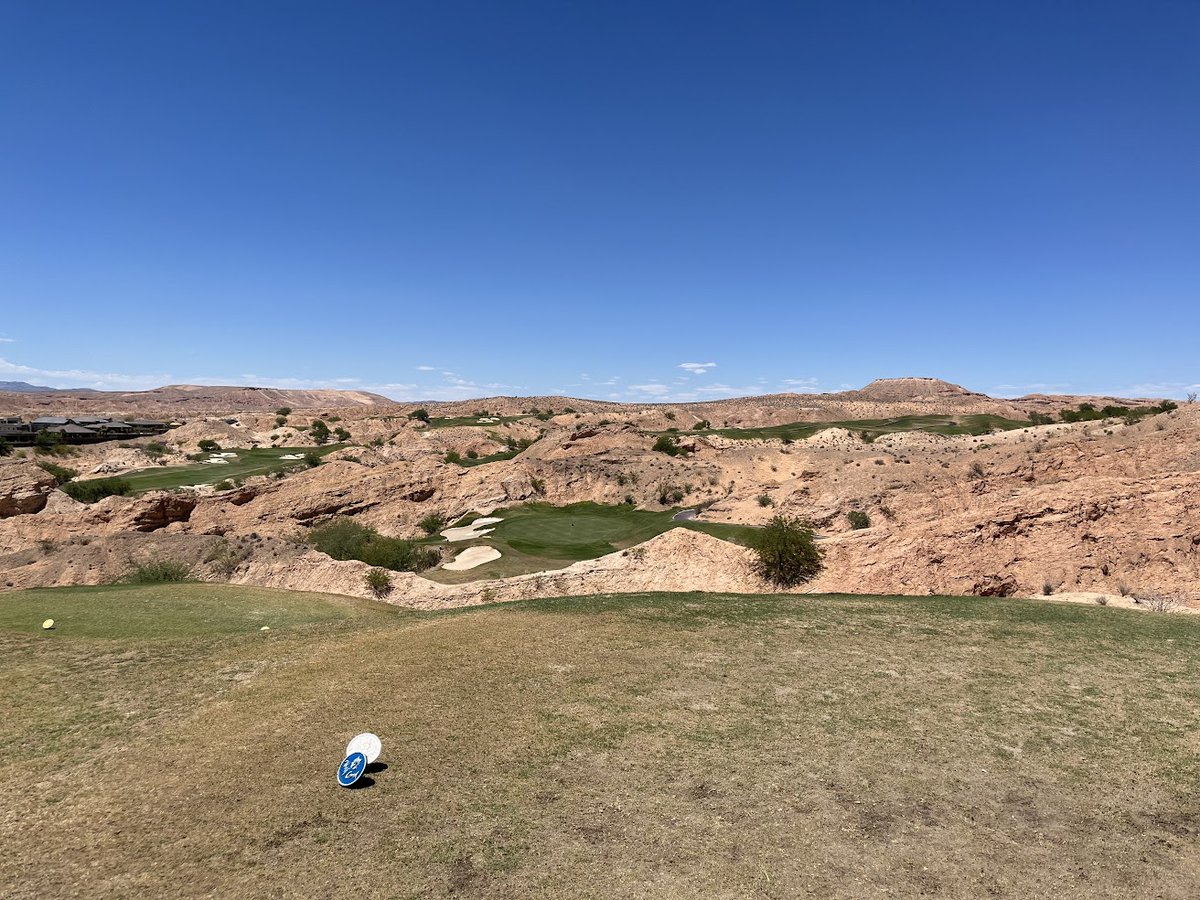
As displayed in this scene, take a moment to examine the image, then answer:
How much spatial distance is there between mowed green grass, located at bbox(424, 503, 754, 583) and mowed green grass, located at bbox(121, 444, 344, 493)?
2007cm

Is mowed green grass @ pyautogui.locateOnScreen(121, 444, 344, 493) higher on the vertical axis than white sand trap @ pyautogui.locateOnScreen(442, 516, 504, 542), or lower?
higher

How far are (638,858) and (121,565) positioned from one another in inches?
1135

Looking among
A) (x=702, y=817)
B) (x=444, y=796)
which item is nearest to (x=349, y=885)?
(x=444, y=796)

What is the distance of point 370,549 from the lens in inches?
1189

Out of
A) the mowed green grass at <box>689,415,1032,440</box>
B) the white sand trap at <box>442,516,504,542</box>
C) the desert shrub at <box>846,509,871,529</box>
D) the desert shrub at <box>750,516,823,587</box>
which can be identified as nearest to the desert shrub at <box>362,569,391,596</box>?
the white sand trap at <box>442,516,504,542</box>

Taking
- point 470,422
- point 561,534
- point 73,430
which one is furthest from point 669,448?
point 73,430

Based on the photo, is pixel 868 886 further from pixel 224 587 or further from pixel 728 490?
pixel 728 490

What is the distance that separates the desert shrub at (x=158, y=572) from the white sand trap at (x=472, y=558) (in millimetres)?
10758

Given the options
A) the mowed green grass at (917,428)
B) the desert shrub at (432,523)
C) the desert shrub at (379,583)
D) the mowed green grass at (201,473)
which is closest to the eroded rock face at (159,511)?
the mowed green grass at (201,473)

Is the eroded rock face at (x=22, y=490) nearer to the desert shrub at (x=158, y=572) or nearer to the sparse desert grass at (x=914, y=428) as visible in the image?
the desert shrub at (x=158, y=572)

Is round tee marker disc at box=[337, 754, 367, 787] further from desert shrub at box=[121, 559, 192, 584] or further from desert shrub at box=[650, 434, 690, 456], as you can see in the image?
desert shrub at box=[650, 434, 690, 456]

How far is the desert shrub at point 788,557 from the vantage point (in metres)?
22.9

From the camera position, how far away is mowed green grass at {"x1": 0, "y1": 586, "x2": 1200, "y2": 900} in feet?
18.4

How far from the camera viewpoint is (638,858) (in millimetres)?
5801
